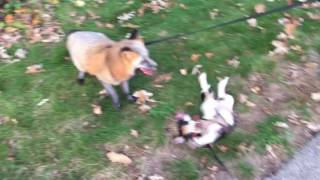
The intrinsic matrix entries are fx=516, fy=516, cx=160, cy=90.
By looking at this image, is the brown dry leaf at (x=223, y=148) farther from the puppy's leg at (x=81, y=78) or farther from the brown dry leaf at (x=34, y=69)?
the brown dry leaf at (x=34, y=69)

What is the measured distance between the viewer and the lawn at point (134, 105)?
3959 mm

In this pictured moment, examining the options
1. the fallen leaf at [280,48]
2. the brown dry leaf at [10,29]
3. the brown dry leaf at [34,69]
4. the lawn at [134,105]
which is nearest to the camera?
the lawn at [134,105]

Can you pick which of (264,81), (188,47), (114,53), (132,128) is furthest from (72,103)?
(264,81)

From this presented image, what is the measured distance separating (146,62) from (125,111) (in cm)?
84

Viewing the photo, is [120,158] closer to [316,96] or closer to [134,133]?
[134,133]

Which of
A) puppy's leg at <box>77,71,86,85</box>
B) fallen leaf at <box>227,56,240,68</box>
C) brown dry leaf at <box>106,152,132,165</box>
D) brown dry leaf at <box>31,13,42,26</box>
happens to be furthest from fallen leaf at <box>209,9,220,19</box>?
brown dry leaf at <box>106,152,132,165</box>

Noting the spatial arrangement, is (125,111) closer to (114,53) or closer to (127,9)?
(114,53)

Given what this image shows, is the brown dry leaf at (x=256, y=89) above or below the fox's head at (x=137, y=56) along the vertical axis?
below

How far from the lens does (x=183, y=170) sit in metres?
3.90

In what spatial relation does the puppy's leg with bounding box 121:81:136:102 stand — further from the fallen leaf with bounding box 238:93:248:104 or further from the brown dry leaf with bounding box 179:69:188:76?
the fallen leaf with bounding box 238:93:248:104

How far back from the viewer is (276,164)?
4012 millimetres

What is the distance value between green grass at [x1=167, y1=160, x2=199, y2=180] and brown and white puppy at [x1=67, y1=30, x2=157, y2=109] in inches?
29.2

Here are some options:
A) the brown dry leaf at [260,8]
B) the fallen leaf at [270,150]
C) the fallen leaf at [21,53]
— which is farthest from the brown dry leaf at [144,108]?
the brown dry leaf at [260,8]

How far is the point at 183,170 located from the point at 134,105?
785 millimetres
